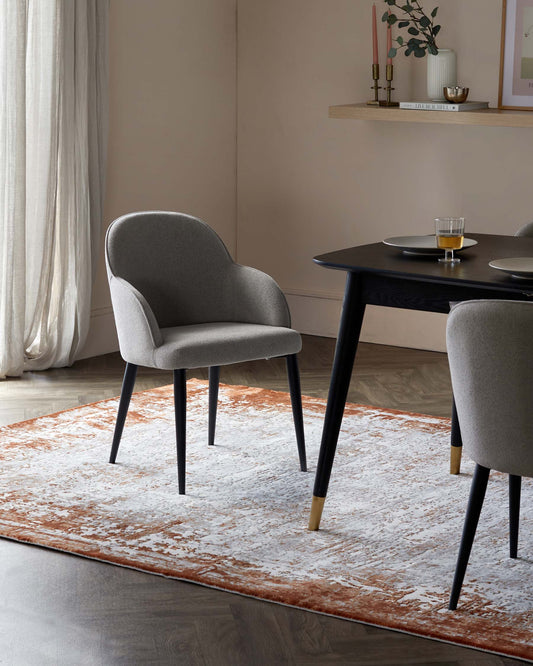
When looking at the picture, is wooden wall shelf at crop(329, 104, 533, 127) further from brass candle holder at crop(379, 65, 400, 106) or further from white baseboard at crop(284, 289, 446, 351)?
white baseboard at crop(284, 289, 446, 351)

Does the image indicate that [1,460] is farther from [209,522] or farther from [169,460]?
[209,522]

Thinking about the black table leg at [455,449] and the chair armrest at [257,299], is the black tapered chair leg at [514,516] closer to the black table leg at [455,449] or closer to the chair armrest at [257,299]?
the black table leg at [455,449]

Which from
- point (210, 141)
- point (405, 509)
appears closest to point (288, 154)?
point (210, 141)

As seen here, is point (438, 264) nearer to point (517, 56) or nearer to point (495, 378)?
point (495, 378)

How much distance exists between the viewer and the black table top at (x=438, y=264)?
272 cm

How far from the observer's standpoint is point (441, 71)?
5.16m

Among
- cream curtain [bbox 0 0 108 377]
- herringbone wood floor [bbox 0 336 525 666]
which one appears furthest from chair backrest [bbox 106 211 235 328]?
cream curtain [bbox 0 0 108 377]

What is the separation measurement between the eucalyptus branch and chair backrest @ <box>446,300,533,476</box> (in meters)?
2.96

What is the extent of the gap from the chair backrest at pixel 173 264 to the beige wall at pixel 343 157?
1.93 metres

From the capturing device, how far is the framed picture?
5.07 metres

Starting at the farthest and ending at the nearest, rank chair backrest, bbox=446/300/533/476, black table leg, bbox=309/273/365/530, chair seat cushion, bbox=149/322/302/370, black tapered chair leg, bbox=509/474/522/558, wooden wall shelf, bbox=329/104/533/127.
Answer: wooden wall shelf, bbox=329/104/533/127
chair seat cushion, bbox=149/322/302/370
black table leg, bbox=309/273/365/530
black tapered chair leg, bbox=509/474/522/558
chair backrest, bbox=446/300/533/476

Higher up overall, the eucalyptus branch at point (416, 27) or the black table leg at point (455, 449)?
the eucalyptus branch at point (416, 27)

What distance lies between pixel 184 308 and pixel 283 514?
92 centimetres

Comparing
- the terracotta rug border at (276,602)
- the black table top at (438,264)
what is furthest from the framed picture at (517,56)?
the terracotta rug border at (276,602)
